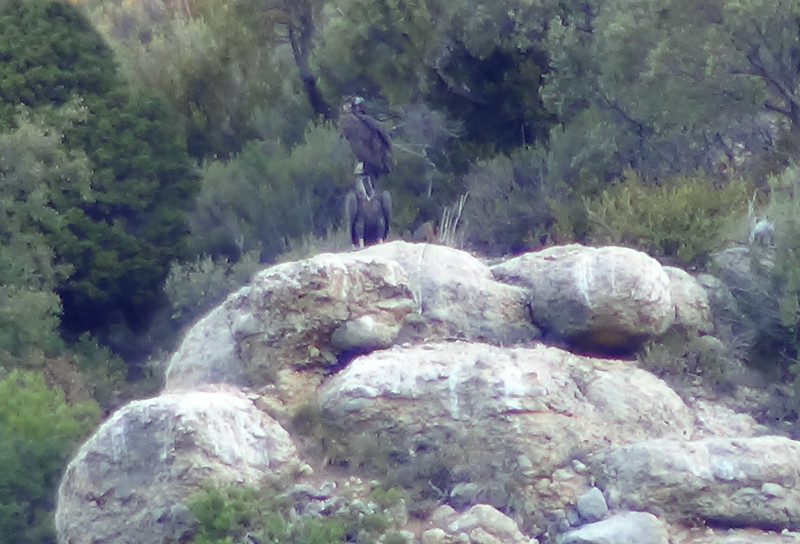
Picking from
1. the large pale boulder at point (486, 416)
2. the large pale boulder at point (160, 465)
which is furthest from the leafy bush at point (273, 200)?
the large pale boulder at point (160, 465)

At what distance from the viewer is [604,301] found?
912cm

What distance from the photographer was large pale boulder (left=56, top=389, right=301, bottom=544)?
7.43m

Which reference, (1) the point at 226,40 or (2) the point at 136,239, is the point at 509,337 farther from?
(1) the point at 226,40

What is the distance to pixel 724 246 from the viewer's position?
10.9m

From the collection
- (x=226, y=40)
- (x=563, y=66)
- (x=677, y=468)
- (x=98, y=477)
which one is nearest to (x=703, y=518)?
(x=677, y=468)

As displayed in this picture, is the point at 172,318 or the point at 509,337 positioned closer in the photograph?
the point at 509,337

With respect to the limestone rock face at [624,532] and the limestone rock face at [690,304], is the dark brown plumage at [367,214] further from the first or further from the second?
the limestone rock face at [624,532]

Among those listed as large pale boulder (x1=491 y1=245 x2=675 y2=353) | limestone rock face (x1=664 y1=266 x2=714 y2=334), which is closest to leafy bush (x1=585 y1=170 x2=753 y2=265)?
limestone rock face (x1=664 y1=266 x2=714 y2=334)

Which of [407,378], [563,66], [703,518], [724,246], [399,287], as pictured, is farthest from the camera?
[563,66]

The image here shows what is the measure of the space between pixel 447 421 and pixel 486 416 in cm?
24

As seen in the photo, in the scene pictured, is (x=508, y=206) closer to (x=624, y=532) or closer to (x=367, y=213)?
(x=367, y=213)

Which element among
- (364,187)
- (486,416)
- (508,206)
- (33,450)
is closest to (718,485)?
(486,416)

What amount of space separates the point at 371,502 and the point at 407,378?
103 cm

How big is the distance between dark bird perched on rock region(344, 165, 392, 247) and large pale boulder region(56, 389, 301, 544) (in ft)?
13.1
